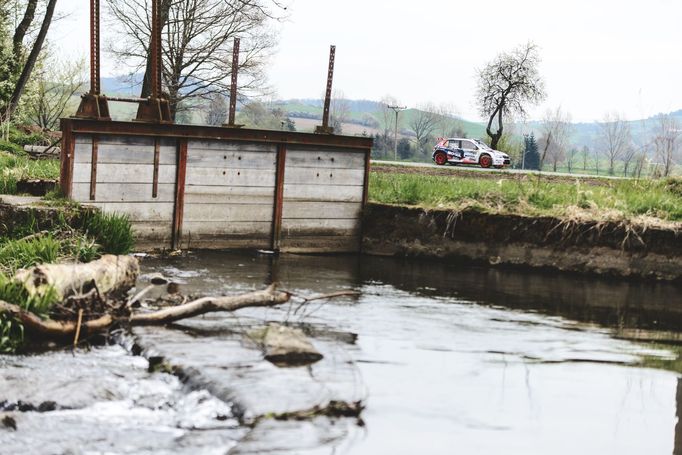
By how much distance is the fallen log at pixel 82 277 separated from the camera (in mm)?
10789

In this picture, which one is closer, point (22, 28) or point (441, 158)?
point (22, 28)

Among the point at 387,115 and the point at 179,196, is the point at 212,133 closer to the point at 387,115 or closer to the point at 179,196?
the point at 179,196

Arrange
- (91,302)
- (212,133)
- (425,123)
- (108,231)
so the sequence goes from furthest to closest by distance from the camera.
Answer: (425,123) → (212,133) → (108,231) → (91,302)

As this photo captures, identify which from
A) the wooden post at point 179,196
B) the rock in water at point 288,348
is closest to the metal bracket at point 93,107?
the wooden post at point 179,196

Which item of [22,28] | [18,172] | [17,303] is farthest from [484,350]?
[22,28]

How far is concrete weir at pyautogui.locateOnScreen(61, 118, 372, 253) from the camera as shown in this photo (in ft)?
59.4

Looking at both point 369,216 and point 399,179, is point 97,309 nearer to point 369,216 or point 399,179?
point 369,216

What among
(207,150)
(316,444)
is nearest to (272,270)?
(207,150)

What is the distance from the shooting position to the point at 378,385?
9906mm

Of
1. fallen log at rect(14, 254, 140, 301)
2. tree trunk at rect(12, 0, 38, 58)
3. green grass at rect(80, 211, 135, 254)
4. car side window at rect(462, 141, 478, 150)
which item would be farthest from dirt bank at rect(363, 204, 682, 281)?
car side window at rect(462, 141, 478, 150)

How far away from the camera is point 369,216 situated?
2128 centimetres

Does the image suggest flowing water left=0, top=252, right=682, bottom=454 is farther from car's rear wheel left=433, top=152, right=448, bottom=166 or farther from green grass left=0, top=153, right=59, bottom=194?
car's rear wheel left=433, top=152, right=448, bottom=166

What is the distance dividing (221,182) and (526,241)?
5795 millimetres

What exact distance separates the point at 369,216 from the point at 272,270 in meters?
4.08
